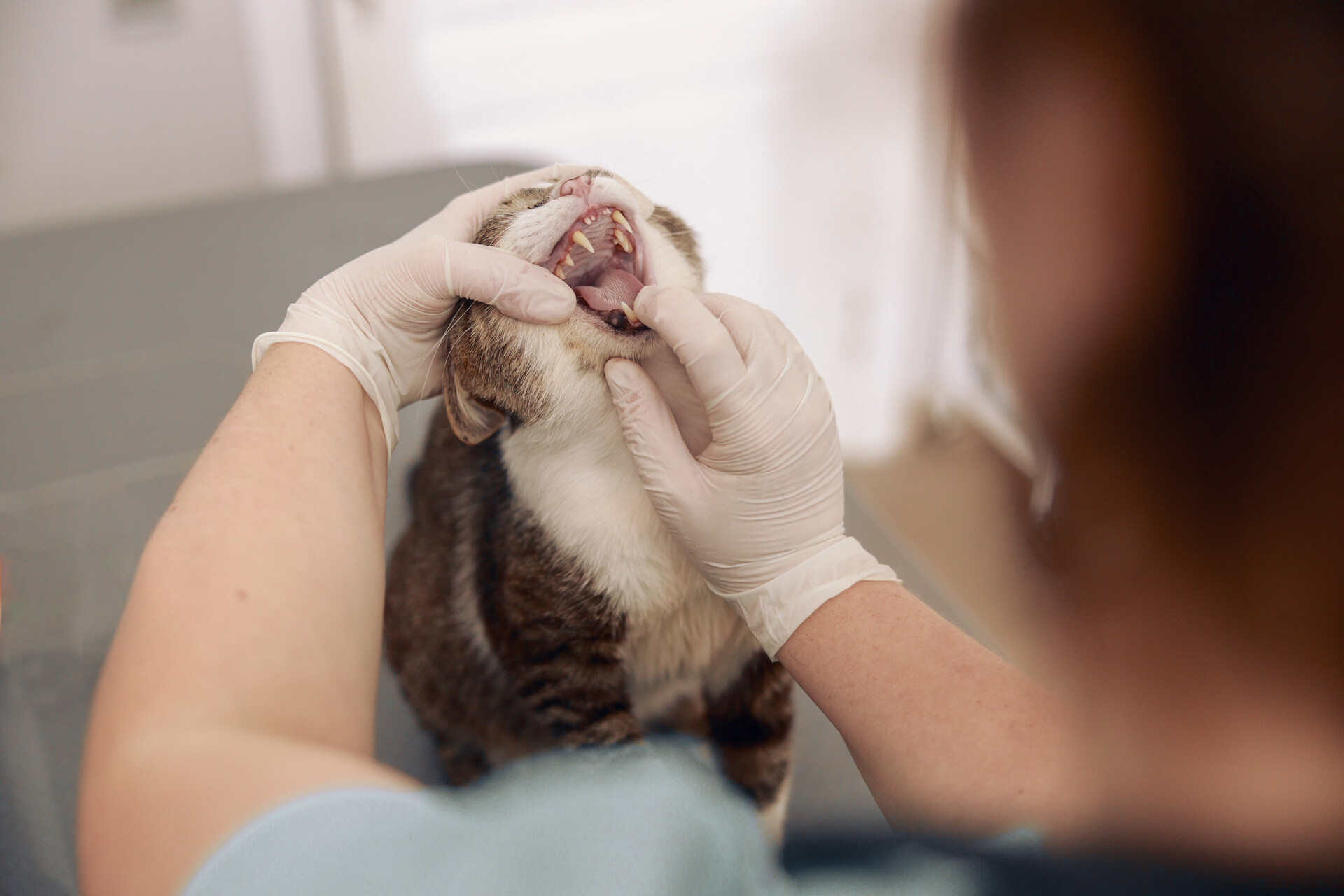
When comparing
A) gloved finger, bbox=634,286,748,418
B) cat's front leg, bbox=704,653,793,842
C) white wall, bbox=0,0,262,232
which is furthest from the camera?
white wall, bbox=0,0,262,232

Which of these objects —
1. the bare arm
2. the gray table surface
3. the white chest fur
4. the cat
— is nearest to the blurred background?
the gray table surface

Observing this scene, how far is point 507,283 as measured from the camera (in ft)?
3.07

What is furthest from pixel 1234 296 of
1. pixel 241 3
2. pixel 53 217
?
pixel 53 217

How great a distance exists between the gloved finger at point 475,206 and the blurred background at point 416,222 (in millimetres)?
81

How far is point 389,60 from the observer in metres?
2.36

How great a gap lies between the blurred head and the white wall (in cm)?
303

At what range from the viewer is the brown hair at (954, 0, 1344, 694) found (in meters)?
0.36

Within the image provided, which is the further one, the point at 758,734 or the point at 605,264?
the point at 758,734

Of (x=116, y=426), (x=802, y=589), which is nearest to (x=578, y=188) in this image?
(x=802, y=589)

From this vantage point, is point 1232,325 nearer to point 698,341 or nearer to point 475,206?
point 698,341

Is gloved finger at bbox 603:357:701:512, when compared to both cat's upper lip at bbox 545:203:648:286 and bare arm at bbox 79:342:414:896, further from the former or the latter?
bare arm at bbox 79:342:414:896

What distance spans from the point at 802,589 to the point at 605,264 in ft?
1.43

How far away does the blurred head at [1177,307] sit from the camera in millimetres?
363

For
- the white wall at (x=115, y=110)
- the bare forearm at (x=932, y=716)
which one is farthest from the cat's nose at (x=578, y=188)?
the white wall at (x=115, y=110)
